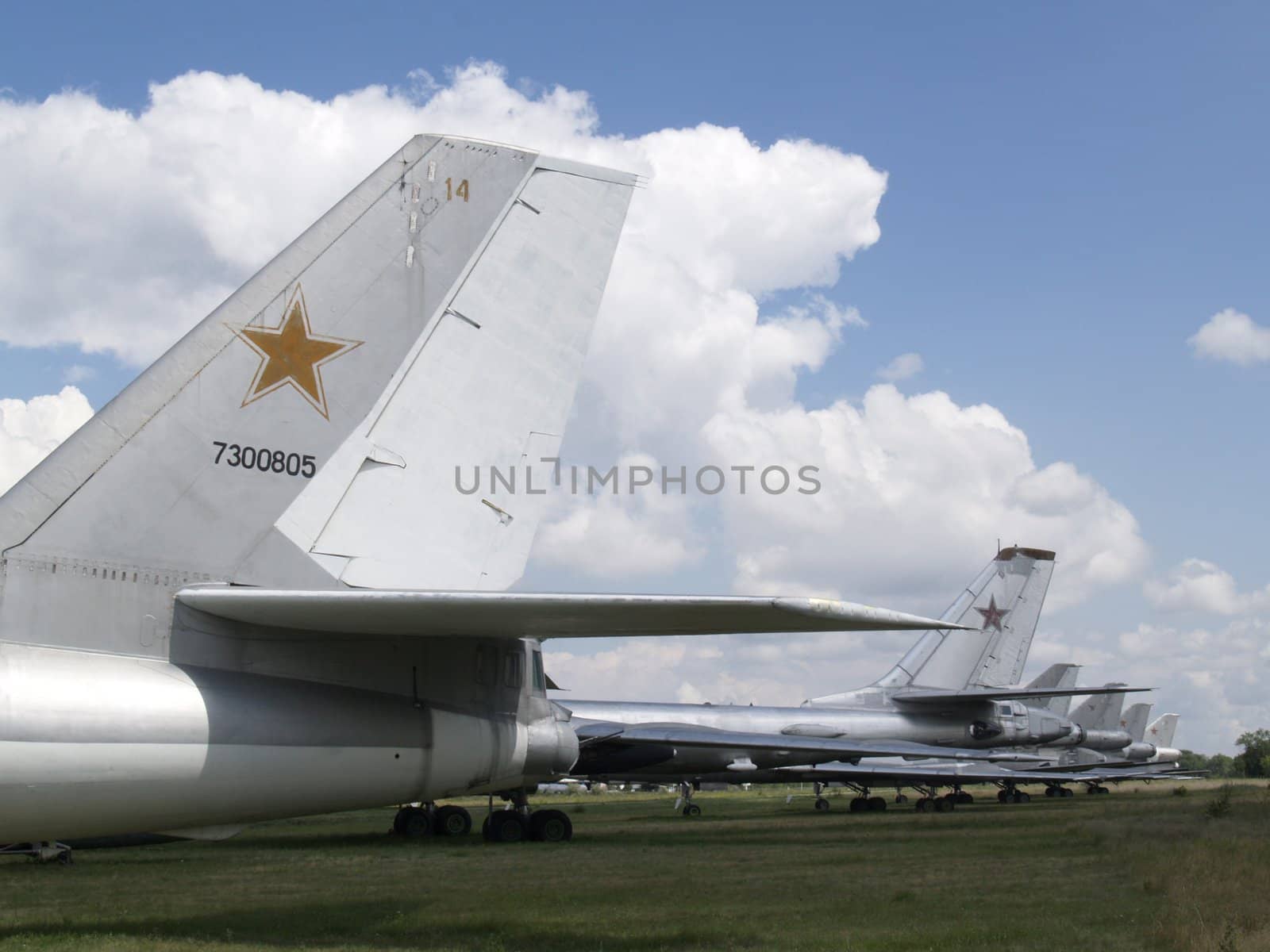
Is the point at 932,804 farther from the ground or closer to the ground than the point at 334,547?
closer to the ground

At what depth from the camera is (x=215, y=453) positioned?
20.0ft

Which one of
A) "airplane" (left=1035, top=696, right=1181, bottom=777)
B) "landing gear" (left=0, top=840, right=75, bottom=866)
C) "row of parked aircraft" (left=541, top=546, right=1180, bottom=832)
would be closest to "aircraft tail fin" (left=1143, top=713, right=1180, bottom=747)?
"airplane" (left=1035, top=696, right=1181, bottom=777)

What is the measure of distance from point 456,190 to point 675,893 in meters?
7.16

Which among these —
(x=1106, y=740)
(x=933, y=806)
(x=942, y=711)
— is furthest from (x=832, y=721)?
(x=1106, y=740)

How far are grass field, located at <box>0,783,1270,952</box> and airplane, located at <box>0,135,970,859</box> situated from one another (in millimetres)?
2074

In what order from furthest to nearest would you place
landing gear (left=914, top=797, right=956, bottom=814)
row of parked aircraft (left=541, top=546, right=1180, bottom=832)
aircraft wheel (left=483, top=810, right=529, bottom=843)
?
landing gear (left=914, top=797, right=956, bottom=814), row of parked aircraft (left=541, top=546, right=1180, bottom=832), aircraft wheel (left=483, top=810, right=529, bottom=843)

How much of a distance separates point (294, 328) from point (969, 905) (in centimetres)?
760

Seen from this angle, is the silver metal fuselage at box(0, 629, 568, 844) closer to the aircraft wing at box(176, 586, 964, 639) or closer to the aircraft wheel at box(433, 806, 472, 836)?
the aircraft wing at box(176, 586, 964, 639)

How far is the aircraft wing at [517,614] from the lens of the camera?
15.0ft

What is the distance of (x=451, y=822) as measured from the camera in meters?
21.5

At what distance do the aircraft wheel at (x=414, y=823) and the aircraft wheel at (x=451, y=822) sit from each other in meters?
0.18

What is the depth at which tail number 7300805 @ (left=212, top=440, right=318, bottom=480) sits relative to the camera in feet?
20.1

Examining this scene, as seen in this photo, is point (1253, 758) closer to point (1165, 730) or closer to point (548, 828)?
point (1165, 730)

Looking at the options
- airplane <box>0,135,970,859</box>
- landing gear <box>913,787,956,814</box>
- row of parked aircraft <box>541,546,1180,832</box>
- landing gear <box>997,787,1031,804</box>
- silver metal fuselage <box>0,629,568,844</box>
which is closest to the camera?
silver metal fuselage <box>0,629,568,844</box>
